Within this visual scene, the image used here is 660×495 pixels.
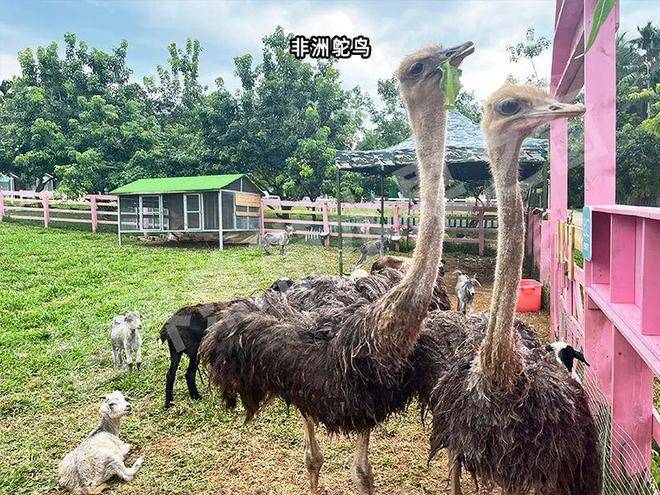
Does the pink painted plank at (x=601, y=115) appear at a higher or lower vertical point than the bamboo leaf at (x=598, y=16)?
higher

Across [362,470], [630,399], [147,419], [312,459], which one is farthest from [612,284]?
[147,419]

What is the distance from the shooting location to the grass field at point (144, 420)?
91.9 inches

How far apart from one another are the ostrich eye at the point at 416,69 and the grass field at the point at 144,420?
1672 millimetres

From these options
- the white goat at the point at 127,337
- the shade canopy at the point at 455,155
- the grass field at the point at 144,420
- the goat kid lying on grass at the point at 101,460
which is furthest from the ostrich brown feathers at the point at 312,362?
the shade canopy at the point at 455,155

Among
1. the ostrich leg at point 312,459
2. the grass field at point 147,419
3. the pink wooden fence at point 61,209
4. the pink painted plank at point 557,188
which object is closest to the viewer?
the ostrich leg at point 312,459

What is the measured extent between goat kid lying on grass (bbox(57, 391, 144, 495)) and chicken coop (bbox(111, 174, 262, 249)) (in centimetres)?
668

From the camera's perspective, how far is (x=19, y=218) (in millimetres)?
11461

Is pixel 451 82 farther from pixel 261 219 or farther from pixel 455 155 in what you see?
pixel 261 219

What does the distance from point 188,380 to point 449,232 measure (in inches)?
203

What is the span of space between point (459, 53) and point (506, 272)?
684 millimetres

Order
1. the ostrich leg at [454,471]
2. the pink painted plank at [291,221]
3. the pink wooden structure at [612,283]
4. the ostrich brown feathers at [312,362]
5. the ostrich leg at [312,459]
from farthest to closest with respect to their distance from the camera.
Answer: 1. the pink painted plank at [291,221]
2. the ostrich leg at [312,459]
3. the ostrich brown feathers at [312,362]
4. the ostrich leg at [454,471]
5. the pink wooden structure at [612,283]

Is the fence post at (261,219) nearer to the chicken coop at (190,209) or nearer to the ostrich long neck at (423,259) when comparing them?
the chicken coop at (190,209)

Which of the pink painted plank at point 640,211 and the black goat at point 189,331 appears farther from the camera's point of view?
the black goat at point 189,331

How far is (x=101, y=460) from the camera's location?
2301 mm
